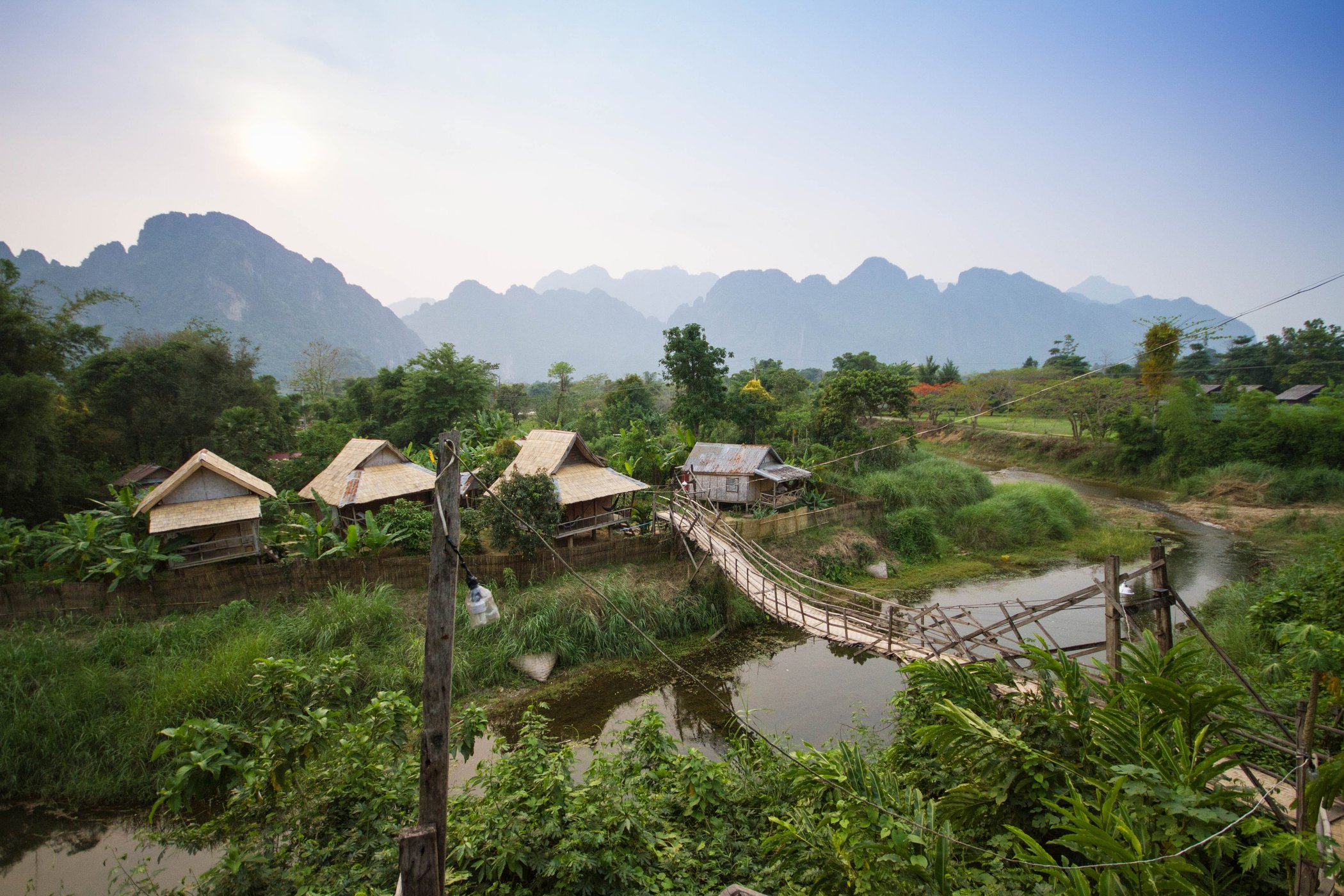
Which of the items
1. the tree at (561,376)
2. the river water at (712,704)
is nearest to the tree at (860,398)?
the river water at (712,704)

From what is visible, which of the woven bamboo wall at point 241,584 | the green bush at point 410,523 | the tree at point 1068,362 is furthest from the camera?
the tree at point 1068,362

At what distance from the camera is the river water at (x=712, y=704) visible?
219 inches

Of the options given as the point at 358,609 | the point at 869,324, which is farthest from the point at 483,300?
the point at 358,609

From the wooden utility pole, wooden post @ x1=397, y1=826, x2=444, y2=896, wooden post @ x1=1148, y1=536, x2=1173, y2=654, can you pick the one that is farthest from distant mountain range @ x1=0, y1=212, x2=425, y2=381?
wooden post @ x1=1148, y1=536, x2=1173, y2=654

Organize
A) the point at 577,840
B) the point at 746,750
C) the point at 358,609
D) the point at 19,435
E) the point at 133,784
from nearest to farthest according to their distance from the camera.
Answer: the point at 577,840
the point at 746,750
the point at 133,784
the point at 358,609
the point at 19,435

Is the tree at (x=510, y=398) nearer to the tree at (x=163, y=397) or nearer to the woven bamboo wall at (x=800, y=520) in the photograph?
the tree at (x=163, y=397)

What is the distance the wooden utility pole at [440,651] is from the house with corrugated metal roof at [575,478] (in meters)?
8.16

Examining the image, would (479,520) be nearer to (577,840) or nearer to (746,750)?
(746,750)

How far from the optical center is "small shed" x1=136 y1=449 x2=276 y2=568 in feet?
30.6

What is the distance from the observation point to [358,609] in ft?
28.6

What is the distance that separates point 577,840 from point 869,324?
166m

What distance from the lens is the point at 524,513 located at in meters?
10.4

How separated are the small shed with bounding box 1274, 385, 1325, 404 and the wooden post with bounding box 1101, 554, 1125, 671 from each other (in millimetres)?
25881

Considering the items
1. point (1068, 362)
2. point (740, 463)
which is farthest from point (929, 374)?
point (740, 463)
